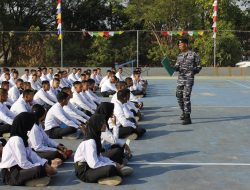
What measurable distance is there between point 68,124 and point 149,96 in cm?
742

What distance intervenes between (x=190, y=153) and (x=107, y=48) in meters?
19.4

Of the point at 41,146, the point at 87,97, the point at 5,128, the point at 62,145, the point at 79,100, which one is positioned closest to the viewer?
the point at 41,146

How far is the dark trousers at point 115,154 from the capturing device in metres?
5.84

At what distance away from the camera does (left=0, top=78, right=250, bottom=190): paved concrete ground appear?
5.40 metres

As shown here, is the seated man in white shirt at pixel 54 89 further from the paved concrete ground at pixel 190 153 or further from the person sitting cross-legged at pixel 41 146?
the person sitting cross-legged at pixel 41 146

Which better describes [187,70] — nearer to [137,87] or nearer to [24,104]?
[24,104]

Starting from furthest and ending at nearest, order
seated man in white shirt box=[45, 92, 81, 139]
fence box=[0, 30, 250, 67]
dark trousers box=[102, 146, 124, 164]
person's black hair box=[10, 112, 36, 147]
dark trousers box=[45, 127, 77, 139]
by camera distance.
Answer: fence box=[0, 30, 250, 67] → dark trousers box=[45, 127, 77, 139] → seated man in white shirt box=[45, 92, 81, 139] → dark trousers box=[102, 146, 124, 164] → person's black hair box=[10, 112, 36, 147]

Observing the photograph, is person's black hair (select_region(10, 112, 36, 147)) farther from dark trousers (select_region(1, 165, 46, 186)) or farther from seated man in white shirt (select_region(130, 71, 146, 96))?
seated man in white shirt (select_region(130, 71, 146, 96))

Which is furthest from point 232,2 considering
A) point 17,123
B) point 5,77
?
point 17,123

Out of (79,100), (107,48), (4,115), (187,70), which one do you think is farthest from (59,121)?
(107,48)

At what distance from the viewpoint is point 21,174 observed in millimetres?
5184

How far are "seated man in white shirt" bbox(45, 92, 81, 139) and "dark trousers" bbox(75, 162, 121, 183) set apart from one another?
234 centimetres

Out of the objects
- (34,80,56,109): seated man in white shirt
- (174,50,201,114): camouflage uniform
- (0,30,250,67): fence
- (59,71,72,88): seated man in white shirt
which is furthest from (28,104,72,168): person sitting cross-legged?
(0,30,250,67): fence

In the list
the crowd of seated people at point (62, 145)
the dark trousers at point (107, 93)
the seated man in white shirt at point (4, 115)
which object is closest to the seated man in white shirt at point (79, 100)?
the crowd of seated people at point (62, 145)
